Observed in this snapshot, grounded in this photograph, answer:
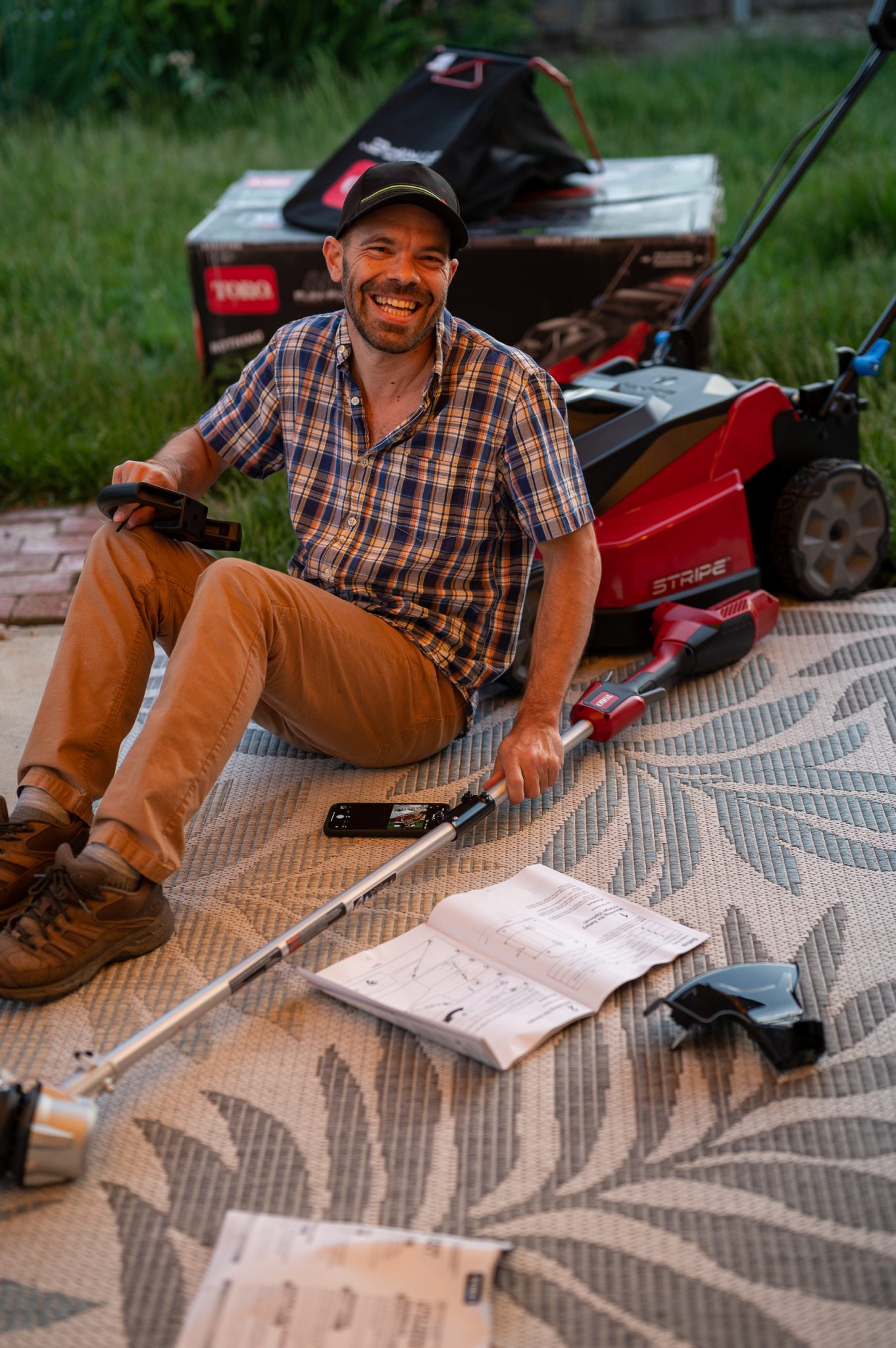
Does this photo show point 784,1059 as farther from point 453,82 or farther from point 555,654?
point 453,82

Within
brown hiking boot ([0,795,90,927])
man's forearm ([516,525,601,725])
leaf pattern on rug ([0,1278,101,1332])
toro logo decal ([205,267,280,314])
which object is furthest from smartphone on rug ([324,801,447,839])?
toro logo decal ([205,267,280,314])

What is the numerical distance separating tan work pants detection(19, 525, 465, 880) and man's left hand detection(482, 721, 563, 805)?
0.21 m

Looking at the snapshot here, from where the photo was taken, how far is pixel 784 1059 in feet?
5.45

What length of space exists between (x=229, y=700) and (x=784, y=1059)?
0.86m

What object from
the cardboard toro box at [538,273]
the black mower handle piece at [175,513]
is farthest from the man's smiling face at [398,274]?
the cardboard toro box at [538,273]

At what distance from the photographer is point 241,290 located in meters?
3.67

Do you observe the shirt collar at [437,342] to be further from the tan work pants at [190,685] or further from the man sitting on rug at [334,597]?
the tan work pants at [190,685]

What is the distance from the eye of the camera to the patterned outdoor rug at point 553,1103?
1415 millimetres

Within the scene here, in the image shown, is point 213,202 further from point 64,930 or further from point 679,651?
point 64,930

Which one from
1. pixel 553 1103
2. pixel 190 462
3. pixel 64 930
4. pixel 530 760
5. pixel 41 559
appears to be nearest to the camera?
pixel 553 1103

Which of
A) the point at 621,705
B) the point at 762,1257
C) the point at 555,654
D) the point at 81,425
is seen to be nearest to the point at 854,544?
the point at 621,705

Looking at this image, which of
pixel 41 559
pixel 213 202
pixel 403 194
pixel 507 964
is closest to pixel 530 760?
pixel 507 964

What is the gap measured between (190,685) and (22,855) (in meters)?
0.37

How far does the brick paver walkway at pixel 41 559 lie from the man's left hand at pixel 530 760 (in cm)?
123
